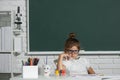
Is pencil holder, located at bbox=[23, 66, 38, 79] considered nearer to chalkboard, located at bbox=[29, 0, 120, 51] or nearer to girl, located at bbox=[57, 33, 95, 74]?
girl, located at bbox=[57, 33, 95, 74]

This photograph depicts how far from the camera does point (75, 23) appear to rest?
3.62 meters

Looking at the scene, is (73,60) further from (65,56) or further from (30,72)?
(30,72)

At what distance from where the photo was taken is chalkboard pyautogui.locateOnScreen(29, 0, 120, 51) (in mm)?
3594

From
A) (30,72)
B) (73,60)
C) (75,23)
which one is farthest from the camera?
(75,23)

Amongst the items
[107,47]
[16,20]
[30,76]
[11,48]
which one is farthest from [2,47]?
[30,76]

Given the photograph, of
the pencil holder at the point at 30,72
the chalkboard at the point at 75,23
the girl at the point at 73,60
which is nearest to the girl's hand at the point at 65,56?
the girl at the point at 73,60

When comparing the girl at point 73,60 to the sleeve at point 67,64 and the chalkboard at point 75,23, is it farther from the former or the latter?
the chalkboard at point 75,23

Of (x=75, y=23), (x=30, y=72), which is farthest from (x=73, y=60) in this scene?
(x=75, y=23)

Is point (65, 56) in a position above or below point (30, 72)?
above

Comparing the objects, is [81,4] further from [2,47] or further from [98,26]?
[2,47]

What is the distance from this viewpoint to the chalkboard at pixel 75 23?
359 cm

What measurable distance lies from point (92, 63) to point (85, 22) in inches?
20.3

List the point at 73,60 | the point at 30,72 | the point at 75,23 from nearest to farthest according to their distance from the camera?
1. the point at 30,72
2. the point at 73,60
3. the point at 75,23

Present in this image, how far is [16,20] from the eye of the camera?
3.63m
